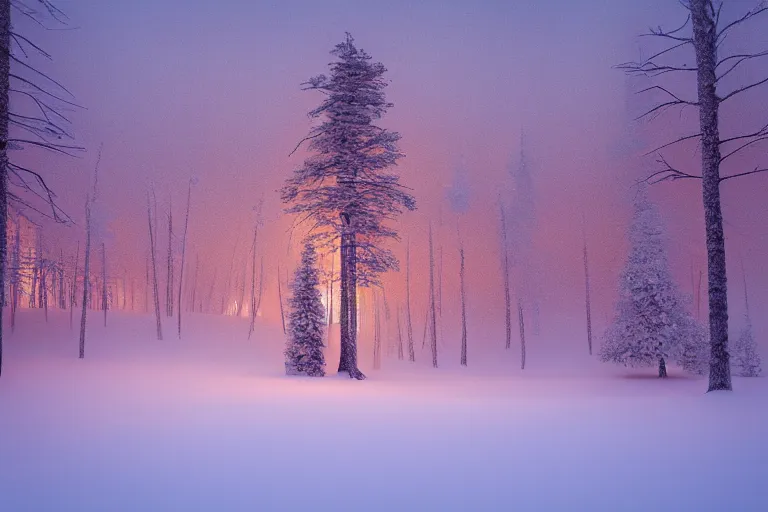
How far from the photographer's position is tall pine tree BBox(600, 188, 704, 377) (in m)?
19.2

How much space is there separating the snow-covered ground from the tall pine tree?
10.5 metres

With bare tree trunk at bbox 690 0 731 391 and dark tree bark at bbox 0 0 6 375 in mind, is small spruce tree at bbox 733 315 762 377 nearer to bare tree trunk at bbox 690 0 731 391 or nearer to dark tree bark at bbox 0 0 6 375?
bare tree trunk at bbox 690 0 731 391

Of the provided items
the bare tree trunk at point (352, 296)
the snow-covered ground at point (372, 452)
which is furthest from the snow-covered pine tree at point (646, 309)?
the bare tree trunk at point (352, 296)

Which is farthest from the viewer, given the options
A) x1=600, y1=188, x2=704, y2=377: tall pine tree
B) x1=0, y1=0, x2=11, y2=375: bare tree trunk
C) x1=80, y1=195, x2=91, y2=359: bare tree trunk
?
x1=80, y1=195, x2=91, y2=359: bare tree trunk

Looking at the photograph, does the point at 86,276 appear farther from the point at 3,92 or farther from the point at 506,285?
the point at 506,285

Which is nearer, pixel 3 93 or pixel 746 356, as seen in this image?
pixel 3 93

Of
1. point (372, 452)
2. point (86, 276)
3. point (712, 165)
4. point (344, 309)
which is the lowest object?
point (372, 452)

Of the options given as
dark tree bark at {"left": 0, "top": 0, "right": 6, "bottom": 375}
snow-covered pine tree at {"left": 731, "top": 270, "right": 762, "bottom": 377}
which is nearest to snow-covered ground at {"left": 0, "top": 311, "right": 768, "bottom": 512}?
dark tree bark at {"left": 0, "top": 0, "right": 6, "bottom": 375}

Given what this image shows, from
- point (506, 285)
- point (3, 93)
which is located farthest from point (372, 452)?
point (506, 285)

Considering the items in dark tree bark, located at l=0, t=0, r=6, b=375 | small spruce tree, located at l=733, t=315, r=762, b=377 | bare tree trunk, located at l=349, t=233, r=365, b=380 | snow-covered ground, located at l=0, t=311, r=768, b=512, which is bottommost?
small spruce tree, located at l=733, t=315, r=762, b=377

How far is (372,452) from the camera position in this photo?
5.01m

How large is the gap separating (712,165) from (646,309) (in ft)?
39.2

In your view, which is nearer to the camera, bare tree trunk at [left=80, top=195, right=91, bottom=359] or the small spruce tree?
bare tree trunk at [left=80, top=195, right=91, bottom=359]

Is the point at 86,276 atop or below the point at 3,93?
below
